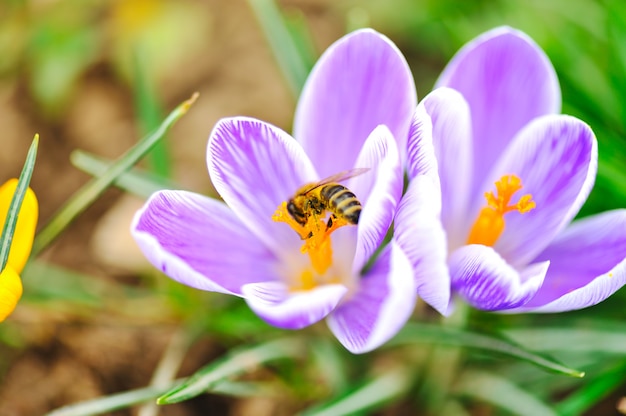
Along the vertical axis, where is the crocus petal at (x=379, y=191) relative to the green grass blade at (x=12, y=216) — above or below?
below

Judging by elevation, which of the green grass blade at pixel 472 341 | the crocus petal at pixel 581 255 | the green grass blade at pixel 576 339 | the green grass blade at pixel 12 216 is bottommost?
the green grass blade at pixel 576 339

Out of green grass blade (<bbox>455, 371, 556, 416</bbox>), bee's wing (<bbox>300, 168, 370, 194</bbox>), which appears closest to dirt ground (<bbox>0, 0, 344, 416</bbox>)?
green grass blade (<bbox>455, 371, 556, 416</bbox>)

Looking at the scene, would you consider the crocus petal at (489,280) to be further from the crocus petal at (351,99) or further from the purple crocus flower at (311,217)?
the crocus petal at (351,99)

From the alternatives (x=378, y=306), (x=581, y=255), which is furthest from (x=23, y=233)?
(x=581, y=255)

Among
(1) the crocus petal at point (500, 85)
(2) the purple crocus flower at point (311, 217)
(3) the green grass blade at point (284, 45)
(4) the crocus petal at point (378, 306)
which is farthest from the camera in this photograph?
(3) the green grass blade at point (284, 45)

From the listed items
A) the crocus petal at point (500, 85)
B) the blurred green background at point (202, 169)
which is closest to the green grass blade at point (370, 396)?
the blurred green background at point (202, 169)

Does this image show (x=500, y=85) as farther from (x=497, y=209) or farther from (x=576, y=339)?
(x=576, y=339)
